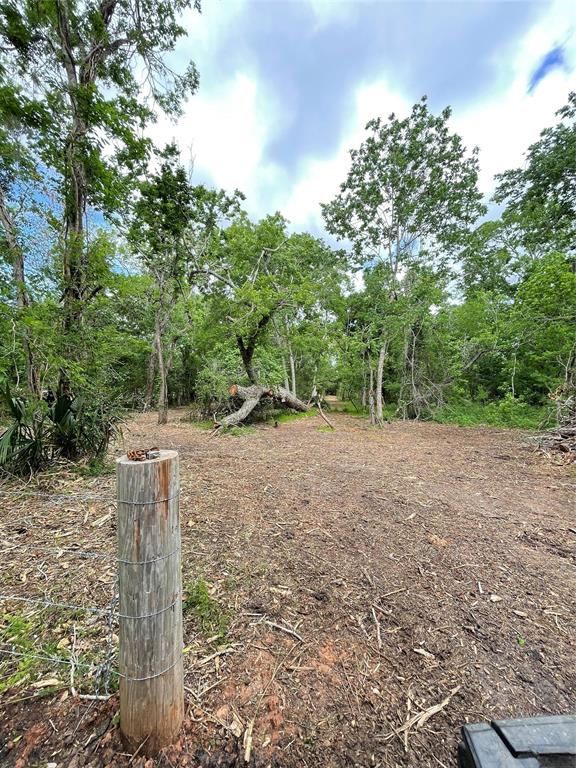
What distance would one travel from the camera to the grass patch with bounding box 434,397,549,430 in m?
7.67

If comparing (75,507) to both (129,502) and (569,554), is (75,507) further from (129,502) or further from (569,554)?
(569,554)

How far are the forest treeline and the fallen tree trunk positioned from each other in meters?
0.30

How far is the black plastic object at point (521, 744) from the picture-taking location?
79 cm

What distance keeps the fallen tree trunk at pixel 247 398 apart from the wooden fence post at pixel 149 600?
600cm

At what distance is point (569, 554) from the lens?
85.0 inches

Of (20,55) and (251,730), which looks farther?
(20,55)

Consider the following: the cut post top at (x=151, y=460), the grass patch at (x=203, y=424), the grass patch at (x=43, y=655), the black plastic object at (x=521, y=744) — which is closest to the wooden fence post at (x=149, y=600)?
the cut post top at (x=151, y=460)

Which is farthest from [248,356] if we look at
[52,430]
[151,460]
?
[151,460]

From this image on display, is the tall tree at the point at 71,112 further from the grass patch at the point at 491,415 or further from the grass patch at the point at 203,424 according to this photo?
the grass patch at the point at 491,415

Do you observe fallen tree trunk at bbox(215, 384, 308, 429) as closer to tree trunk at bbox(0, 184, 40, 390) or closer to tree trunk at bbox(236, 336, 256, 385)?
tree trunk at bbox(236, 336, 256, 385)

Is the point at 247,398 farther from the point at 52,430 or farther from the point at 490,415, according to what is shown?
the point at 490,415

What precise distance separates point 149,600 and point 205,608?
0.84 meters

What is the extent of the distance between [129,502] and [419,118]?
11.0 metres

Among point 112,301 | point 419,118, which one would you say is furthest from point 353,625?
point 419,118
